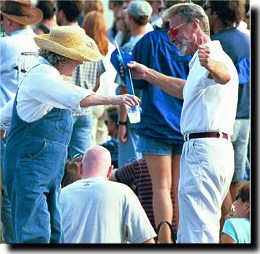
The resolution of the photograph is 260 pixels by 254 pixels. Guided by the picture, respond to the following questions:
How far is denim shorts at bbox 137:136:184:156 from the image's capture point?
7.88m

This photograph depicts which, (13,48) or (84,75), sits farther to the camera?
(84,75)

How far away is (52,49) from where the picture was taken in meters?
6.64

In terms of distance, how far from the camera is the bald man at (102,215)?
6.69 meters

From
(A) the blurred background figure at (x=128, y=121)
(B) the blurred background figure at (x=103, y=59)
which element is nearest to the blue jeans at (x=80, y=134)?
(A) the blurred background figure at (x=128, y=121)

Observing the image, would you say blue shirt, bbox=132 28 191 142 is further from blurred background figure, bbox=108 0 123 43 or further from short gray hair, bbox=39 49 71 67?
blurred background figure, bbox=108 0 123 43

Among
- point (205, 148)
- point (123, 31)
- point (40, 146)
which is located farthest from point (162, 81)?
point (123, 31)

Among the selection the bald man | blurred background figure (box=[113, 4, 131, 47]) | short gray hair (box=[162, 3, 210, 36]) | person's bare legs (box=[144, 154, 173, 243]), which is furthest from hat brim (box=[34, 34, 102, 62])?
blurred background figure (box=[113, 4, 131, 47])

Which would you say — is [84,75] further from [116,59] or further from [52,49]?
[52,49]

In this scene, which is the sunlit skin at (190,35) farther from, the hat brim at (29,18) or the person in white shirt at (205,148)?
the hat brim at (29,18)

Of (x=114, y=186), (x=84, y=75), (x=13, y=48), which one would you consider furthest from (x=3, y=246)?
(x=84, y=75)

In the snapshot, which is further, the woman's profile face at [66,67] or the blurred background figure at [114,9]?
the blurred background figure at [114,9]

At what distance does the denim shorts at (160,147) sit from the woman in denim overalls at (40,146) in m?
1.35

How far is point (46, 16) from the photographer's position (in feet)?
30.6

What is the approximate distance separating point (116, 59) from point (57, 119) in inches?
41.0
